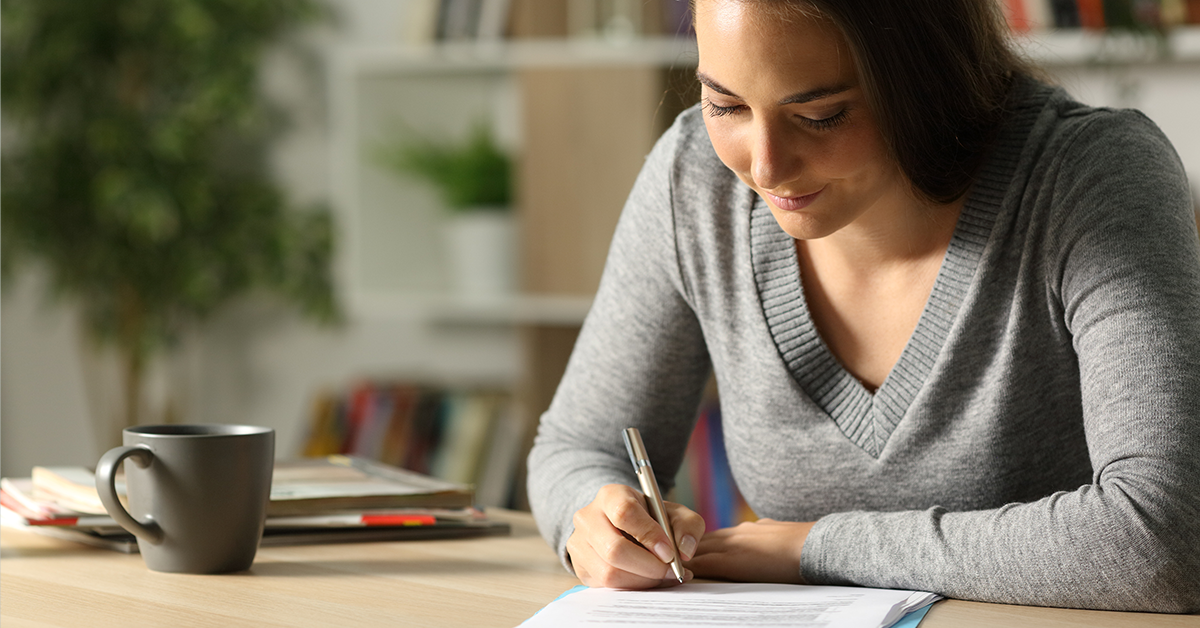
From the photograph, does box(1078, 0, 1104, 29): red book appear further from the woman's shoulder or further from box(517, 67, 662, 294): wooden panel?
the woman's shoulder

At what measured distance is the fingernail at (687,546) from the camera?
88 cm

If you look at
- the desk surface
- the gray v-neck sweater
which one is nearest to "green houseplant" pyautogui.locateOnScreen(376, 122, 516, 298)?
the gray v-neck sweater

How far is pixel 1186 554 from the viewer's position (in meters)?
0.81

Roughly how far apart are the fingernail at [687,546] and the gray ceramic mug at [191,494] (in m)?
0.32

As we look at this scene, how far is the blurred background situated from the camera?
2.45 meters

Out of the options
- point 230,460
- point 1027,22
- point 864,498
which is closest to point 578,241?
point 1027,22

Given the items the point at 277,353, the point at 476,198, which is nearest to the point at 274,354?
the point at 277,353

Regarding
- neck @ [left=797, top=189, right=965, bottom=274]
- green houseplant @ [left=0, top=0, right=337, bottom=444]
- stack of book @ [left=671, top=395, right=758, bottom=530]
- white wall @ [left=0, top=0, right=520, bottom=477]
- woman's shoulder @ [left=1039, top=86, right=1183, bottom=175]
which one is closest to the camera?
woman's shoulder @ [left=1039, top=86, right=1183, bottom=175]

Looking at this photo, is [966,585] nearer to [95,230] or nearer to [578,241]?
[578,241]

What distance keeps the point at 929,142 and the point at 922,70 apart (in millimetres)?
62

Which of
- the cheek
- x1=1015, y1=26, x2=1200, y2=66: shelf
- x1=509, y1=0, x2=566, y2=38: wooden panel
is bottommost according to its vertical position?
the cheek

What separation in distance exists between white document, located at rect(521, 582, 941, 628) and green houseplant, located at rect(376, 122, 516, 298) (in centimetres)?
177

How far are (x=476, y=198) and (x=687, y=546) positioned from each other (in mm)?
1839

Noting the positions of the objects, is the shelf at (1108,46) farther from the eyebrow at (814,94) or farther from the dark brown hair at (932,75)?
the eyebrow at (814,94)
